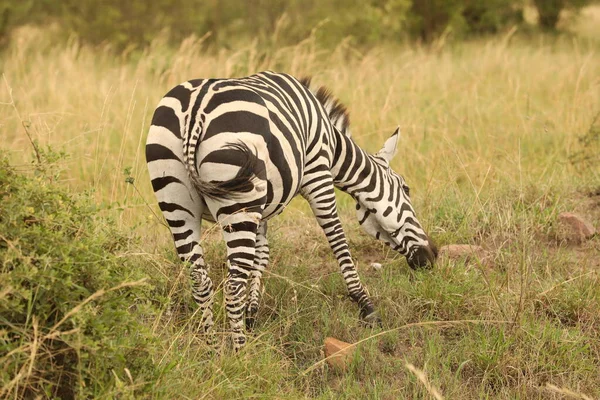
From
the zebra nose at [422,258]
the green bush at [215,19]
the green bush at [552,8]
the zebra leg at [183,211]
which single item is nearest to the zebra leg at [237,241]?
the zebra leg at [183,211]

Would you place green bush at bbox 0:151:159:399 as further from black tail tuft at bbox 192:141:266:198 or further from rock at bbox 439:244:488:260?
rock at bbox 439:244:488:260

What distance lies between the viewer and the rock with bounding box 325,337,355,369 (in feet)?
13.1

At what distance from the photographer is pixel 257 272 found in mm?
4680

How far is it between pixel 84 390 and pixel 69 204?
36.0 inches

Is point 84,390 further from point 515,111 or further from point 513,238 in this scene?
point 515,111

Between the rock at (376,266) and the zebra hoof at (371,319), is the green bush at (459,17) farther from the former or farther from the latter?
the zebra hoof at (371,319)

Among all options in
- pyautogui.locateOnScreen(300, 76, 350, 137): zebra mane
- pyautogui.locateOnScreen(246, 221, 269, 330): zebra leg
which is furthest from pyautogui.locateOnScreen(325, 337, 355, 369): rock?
pyautogui.locateOnScreen(300, 76, 350, 137): zebra mane

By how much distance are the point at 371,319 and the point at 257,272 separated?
820mm

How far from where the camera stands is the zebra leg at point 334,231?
440 centimetres

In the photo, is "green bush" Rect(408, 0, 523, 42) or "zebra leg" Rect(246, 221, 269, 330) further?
"green bush" Rect(408, 0, 523, 42)

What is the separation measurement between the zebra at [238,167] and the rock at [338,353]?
1.57 feet

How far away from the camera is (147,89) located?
32.0 feet

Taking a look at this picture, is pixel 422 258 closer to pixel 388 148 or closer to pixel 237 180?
pixel 388 148

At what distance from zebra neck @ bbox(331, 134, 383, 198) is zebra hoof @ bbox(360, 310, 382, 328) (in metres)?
0.85
